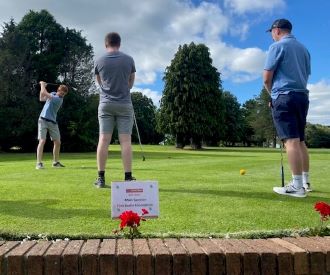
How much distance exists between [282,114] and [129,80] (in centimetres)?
266

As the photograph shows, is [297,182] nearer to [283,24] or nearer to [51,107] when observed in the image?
[283,24]

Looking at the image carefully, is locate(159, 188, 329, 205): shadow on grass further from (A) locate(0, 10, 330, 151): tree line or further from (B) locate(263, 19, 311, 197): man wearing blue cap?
(A) locate(0, 10, 330, 151): tree line

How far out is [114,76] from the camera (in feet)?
24.4

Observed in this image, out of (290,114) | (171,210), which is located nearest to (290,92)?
(290,114)

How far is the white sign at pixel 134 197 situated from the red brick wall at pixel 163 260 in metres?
0.82

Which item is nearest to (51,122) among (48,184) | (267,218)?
(48,184)

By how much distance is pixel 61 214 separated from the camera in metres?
4.72

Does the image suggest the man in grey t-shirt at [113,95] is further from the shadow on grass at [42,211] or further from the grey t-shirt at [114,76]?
the shadow on grass at [42,211]

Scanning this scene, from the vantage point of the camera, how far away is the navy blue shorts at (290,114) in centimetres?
620

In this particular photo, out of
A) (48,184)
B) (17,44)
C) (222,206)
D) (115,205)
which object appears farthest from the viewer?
(17,44)

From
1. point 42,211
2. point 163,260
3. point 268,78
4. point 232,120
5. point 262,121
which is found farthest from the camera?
point 262,121

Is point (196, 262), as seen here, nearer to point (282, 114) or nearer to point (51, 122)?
point (282, 114)

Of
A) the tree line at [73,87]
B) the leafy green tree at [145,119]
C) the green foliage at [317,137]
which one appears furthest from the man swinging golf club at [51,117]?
the green foliage at [317,137]

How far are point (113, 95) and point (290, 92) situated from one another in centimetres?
274
